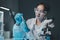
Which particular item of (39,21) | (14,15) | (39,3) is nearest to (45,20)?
(39,21)

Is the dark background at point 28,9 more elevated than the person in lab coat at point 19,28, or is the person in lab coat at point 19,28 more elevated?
the dark background at point 28,9

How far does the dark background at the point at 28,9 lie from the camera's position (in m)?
1.28

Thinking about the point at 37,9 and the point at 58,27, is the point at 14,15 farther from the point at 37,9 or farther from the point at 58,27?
the point at 58,27

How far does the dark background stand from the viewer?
4.21ft

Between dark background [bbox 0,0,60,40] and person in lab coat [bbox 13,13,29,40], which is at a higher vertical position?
dark background [bbox 0,0,60,40]

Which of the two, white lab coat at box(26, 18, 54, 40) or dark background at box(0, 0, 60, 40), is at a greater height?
dark background at box(0, 0, 60, 40)

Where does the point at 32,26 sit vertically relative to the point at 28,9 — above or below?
below

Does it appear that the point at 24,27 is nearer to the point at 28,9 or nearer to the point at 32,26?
the point at 32,26

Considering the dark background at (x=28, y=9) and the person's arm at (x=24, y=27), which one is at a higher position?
the dark background at (x=28, y=9)

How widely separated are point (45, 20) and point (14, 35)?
0.37 m

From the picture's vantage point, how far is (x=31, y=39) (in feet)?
4.20

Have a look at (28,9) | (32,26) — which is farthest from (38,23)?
(28,9)

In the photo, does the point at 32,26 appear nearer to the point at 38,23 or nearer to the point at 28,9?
the point at 38,23

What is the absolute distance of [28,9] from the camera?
1.31m
